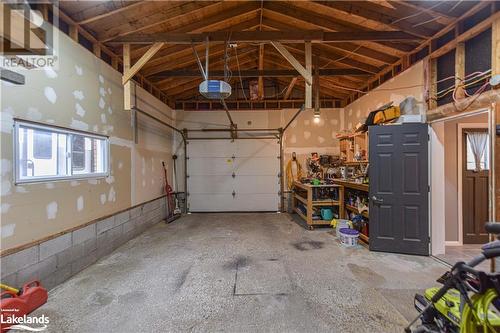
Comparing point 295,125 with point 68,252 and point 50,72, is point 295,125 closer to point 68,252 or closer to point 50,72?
point 50,72

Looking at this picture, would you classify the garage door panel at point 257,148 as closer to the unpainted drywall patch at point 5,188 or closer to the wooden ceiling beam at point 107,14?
the wooden ceiling beam at point 107,14

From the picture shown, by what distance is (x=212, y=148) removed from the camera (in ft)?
24.1

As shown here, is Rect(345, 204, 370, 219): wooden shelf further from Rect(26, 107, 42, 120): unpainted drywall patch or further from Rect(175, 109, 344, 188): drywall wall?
Rect(26, 107, 42, 120): unpainted drywall patch

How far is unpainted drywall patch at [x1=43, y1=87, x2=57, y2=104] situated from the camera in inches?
108

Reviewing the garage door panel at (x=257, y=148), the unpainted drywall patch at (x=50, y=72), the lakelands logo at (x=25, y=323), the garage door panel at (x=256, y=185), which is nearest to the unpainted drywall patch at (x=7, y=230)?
the lakelands logo at (x=25, y=323)

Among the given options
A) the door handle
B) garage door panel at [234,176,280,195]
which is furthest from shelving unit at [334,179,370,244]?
garage door panel at [234,176,280,195]

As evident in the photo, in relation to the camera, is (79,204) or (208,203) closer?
(79,204)

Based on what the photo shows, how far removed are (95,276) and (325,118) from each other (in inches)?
272

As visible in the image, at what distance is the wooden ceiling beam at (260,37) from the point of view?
3.61 metres

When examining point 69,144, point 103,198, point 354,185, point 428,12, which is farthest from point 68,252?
point 428,12

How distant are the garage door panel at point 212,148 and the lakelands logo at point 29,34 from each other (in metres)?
4.59

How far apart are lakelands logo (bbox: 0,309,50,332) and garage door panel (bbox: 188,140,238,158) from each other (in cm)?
549

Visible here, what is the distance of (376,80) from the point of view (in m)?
A: 5.20

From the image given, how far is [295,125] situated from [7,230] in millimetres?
6624
